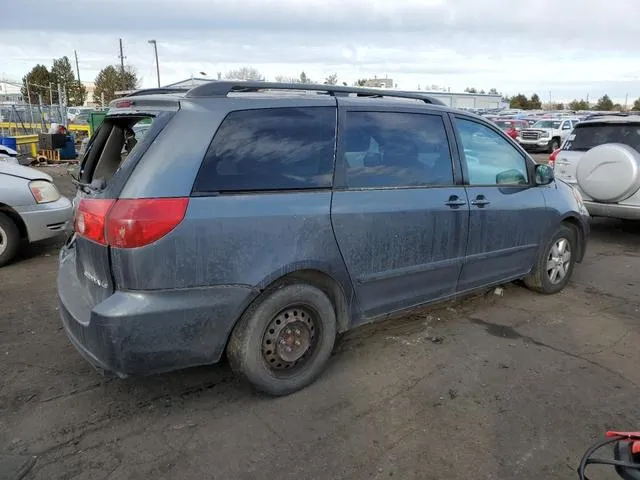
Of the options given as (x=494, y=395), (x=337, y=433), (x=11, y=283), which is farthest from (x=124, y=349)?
(x=11, y=283)

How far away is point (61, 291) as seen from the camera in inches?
134

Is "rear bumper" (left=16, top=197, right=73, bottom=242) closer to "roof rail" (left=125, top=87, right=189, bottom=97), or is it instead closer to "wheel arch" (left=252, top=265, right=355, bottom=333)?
"roof rail" (left=125, top=87, right=189, bottom=97)

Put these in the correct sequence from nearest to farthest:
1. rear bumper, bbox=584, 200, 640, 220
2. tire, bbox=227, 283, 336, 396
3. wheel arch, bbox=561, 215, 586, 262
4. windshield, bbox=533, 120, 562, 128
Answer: tire, bbox=227, 283, 336, 396 → wheel arch, bbox=561, 215, 586, 262 → rear bumper, bbox=584, 200, 640, 220 → windshield, bbox=533, 120, 562, 128

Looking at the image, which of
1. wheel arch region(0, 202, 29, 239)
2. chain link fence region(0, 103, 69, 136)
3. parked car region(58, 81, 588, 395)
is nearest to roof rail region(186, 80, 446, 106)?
parked car region(58, 81, 588, 395)

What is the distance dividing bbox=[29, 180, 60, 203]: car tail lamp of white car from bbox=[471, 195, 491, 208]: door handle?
16.0 feet

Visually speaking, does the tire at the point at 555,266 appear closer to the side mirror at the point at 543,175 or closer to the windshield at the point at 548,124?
the side mirror at the point at 543,175

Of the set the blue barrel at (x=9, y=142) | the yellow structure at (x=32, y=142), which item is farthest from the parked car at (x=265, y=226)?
the yellow structure at (x=32, y=142)

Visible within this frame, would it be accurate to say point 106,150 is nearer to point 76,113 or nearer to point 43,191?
point 43,191

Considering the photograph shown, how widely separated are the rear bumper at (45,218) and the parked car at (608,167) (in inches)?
254

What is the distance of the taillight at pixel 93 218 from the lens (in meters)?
2.82

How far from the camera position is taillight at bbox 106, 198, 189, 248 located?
2723 mm

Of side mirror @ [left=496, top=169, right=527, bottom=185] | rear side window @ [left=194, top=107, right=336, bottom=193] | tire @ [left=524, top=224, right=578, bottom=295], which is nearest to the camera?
rear side window @ [left=194, top=107, right=336, bottom=193]

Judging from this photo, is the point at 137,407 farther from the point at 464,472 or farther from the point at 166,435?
the point at 464,472

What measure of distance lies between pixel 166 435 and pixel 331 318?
117 cm
